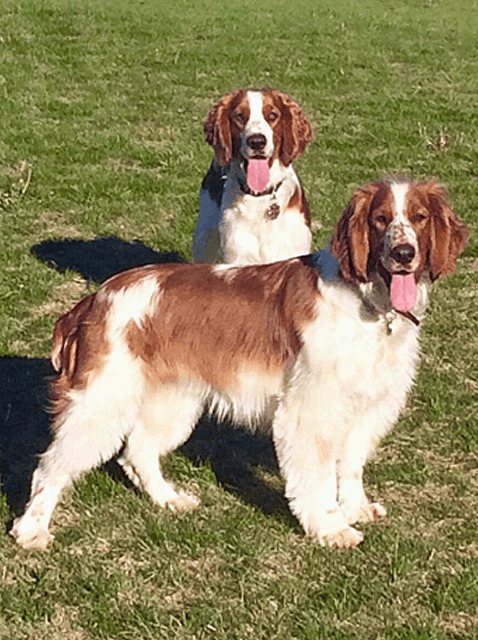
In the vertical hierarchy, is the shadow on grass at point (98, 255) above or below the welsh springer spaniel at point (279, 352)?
below

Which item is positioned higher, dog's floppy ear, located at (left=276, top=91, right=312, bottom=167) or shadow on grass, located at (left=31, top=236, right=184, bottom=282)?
dog's floppy ear, located at (left=276, top=91, right=312, bottom=167)

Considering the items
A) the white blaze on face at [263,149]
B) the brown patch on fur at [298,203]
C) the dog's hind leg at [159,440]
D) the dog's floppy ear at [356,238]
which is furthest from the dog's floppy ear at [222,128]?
the dog's floppy ear at [356,238]

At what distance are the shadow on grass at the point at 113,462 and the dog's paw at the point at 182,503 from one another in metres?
0.25

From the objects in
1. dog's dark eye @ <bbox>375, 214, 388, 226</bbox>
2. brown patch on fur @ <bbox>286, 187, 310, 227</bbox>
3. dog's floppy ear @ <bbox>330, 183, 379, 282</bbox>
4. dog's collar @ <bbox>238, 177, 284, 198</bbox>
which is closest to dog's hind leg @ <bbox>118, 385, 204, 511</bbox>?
dog's floppy ear @ <bbox>330, 183, 379, 282</bbox>

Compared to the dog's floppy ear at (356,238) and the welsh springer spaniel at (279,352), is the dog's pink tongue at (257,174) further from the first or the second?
the dog's floppy ear at (356,238)

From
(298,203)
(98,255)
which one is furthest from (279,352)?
(98,255)

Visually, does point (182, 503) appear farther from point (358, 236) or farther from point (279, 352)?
point (358, 236)

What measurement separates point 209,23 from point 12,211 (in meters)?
9.47

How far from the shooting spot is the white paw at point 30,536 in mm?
4852

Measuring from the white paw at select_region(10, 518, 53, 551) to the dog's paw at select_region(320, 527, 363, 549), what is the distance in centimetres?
123

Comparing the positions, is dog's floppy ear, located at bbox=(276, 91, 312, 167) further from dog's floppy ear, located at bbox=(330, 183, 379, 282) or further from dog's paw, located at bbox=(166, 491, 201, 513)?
dog's paw, located at bbox=(166, 491, 201, 513)

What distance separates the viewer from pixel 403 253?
173 inches

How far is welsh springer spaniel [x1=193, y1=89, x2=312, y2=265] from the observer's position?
673 cm

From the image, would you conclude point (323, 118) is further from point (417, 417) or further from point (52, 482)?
point (52, 482)
